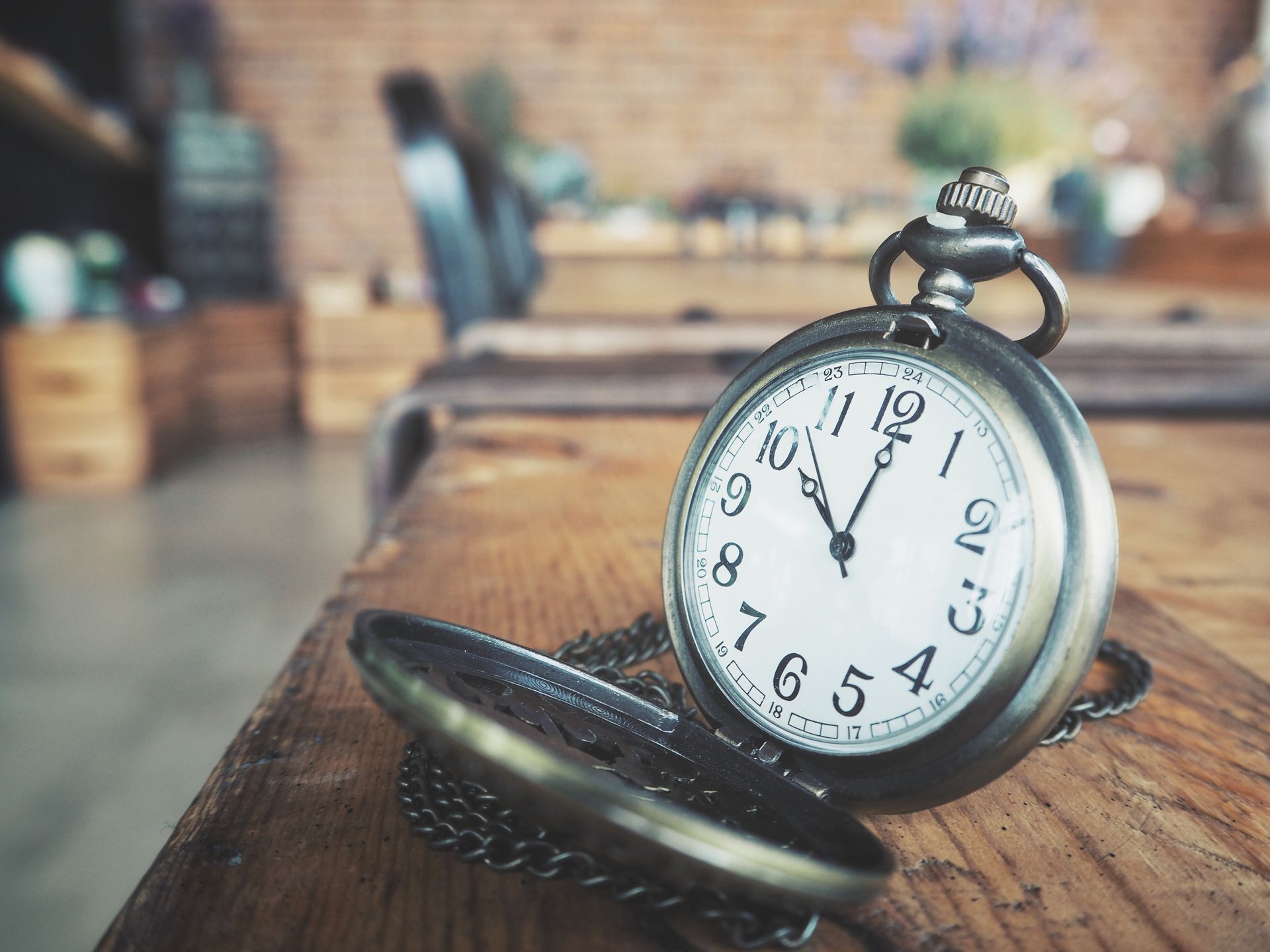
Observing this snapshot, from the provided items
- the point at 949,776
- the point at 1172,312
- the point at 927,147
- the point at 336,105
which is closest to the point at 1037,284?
the point at 949,776

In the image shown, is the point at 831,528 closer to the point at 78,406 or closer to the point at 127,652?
the point at 127,652

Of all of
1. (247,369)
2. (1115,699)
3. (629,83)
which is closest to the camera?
(1115,699)

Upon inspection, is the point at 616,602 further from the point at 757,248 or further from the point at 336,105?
the point at 336,105

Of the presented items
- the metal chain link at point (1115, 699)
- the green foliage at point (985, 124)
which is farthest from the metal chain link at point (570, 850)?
the green foliage at point (985, 124)

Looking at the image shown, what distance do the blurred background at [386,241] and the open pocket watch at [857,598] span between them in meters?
0.16

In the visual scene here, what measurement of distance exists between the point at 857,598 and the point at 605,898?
5.7 inches

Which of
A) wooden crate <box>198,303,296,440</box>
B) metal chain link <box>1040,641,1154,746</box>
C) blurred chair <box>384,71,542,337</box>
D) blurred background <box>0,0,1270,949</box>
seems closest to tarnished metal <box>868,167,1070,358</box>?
metal chain link <box>1040,641,1154,746</box>

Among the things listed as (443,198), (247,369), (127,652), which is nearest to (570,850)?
(443,198)

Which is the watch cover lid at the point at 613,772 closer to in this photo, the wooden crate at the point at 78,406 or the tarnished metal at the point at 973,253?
the tarnished metal at the point at 973,253

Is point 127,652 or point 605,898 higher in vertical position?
point 605,898

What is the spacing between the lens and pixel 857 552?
37 centimetres

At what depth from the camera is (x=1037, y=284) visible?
0.36m

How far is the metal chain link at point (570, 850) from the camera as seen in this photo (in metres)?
0.28

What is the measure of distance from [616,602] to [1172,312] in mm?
1273
